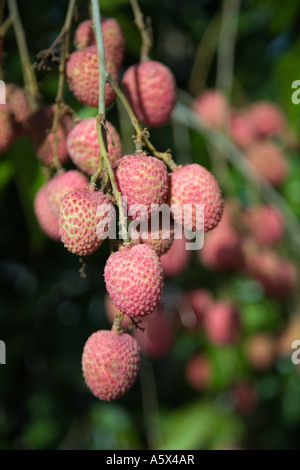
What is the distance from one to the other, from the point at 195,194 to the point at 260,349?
1171 millimetres

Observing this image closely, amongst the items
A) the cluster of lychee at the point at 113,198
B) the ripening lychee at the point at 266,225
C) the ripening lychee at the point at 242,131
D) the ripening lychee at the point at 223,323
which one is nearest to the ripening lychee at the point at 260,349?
the ripening lychee at the point at 223,323

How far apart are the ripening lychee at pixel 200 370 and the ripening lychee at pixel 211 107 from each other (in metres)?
0.73

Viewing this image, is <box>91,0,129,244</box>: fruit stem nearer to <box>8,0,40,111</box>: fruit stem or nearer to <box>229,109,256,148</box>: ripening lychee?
<box>8,0,40,111</box>: fruit stem

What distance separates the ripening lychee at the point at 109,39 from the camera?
0.68 meters

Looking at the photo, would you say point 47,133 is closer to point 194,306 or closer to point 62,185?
point 62,185

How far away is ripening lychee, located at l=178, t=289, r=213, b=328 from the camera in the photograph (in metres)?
1.42

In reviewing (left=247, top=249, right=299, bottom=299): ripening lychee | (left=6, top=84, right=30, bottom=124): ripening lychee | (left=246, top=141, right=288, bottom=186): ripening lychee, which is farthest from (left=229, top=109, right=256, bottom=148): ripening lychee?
(left=6, top=84, right=30, bottom=124): ripening lychee

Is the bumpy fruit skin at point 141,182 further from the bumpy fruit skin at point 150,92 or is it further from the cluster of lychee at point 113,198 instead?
the bumpy fruit skin at point 150,92

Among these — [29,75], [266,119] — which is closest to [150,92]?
[29,75]

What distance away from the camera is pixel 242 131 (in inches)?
62.9

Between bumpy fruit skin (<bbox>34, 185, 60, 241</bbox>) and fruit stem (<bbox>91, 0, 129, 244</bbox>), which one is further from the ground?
fruit stem (<bbox>91, 0, 129, 244</bbox>)

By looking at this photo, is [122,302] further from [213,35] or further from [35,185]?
[213,35]

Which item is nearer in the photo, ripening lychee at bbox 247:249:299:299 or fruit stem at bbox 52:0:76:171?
fruit stem at bbox 52:0:76:171

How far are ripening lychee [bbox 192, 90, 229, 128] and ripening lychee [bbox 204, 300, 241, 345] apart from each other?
53cm
